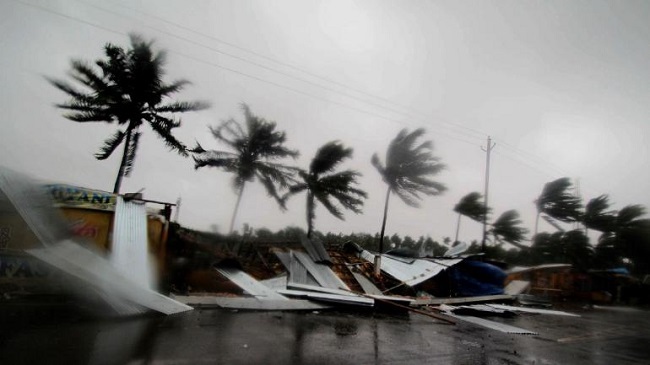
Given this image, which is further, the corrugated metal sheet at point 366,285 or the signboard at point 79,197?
the corrugated metal sheet at point 366,285

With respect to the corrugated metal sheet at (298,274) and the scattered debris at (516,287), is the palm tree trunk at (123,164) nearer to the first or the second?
the corrugated metal sheet at (298,274)

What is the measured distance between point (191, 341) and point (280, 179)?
43.2ft

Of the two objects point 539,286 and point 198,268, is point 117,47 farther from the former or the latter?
point 539,286

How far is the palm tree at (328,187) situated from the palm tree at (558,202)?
790 inches

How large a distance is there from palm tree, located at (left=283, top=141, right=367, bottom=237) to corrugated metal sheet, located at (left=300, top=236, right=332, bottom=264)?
20.5 feet

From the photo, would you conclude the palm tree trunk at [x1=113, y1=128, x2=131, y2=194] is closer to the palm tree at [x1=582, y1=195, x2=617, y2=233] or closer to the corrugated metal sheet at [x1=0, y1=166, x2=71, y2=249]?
the corrugated metal sheet at [x1=0, y1=166, x2=71, y2=249]

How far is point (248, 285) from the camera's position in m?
8.88

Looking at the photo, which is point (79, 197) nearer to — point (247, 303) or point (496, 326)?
point (247, 303)

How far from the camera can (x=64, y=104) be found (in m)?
11.7

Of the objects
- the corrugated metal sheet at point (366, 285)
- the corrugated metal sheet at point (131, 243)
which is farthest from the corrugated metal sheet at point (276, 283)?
the corrugated metal sheet at point (131, 243)

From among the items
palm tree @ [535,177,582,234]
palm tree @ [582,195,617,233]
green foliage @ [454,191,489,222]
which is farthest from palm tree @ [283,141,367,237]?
palm tree @ [582,195,617,233]

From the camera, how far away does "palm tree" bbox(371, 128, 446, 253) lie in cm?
1975

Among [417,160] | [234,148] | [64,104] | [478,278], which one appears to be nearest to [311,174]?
[234,148]

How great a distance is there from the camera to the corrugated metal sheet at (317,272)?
11.0 meters
